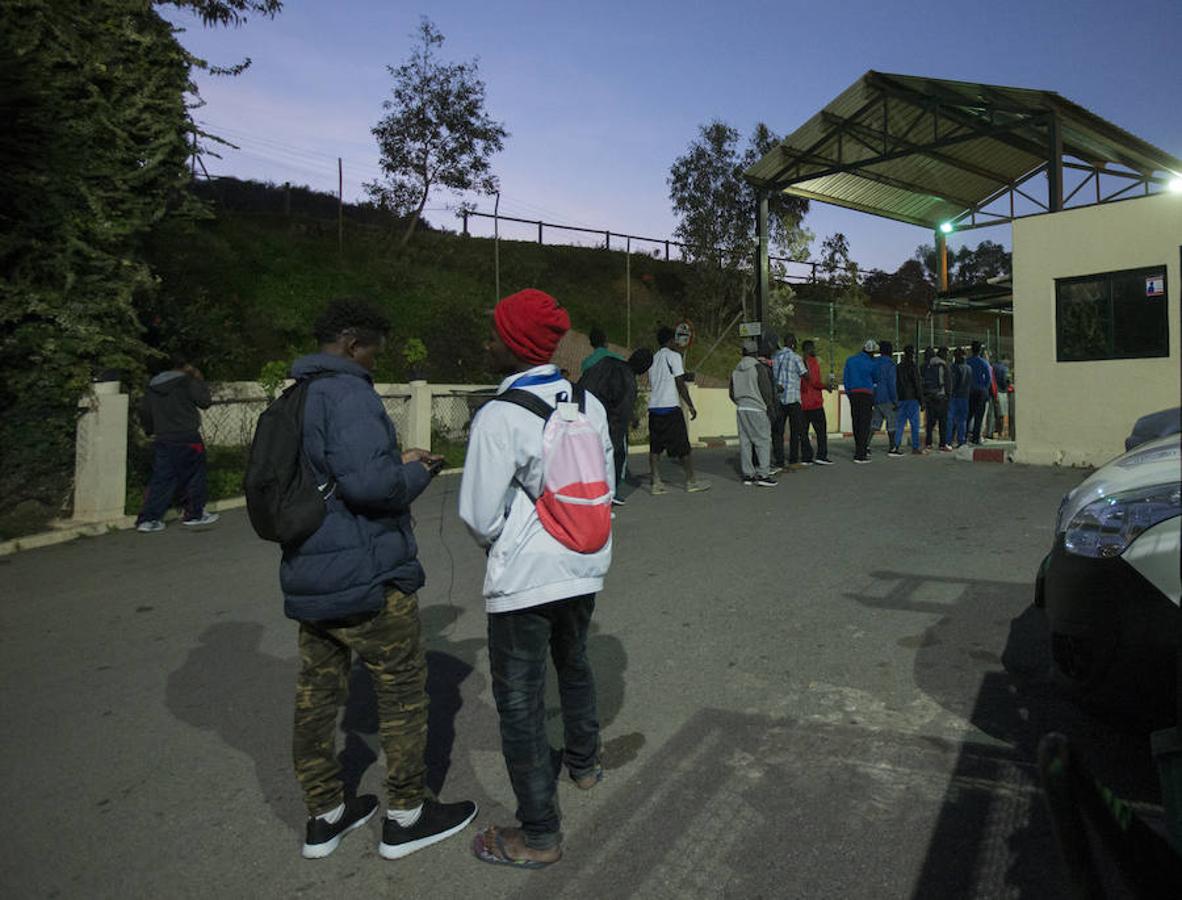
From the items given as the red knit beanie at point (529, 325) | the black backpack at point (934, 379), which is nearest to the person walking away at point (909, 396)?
the black backpack at point (934, 379)

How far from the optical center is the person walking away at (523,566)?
243 cm

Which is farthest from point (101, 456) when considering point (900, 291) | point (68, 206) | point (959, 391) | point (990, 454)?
point (900, 291)

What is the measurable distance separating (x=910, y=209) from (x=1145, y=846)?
20.8 meters

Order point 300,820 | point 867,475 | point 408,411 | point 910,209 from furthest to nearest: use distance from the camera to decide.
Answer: point 910,209 < point 408,411 < point 867,475 < point 300,820

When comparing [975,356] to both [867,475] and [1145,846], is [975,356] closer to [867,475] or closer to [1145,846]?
[867,475]

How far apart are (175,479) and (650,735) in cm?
661

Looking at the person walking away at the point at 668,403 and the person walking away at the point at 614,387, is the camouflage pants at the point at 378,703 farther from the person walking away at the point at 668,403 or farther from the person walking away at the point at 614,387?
the person walking away at the point at 668,403

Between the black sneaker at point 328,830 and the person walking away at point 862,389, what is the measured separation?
10565mm

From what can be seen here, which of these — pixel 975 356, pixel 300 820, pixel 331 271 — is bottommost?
pixel 300 820

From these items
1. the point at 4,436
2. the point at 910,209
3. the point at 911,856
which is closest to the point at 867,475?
the point at 911,856

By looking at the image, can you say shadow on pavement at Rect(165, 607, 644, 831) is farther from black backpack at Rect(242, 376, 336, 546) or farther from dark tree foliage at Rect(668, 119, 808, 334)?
dark tree foliage at Rect(668, 119, 808, 334)

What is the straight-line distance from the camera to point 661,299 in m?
29.3

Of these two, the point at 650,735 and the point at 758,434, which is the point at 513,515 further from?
the point at 758,434

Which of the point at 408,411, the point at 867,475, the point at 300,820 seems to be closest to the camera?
the point at 300,820
